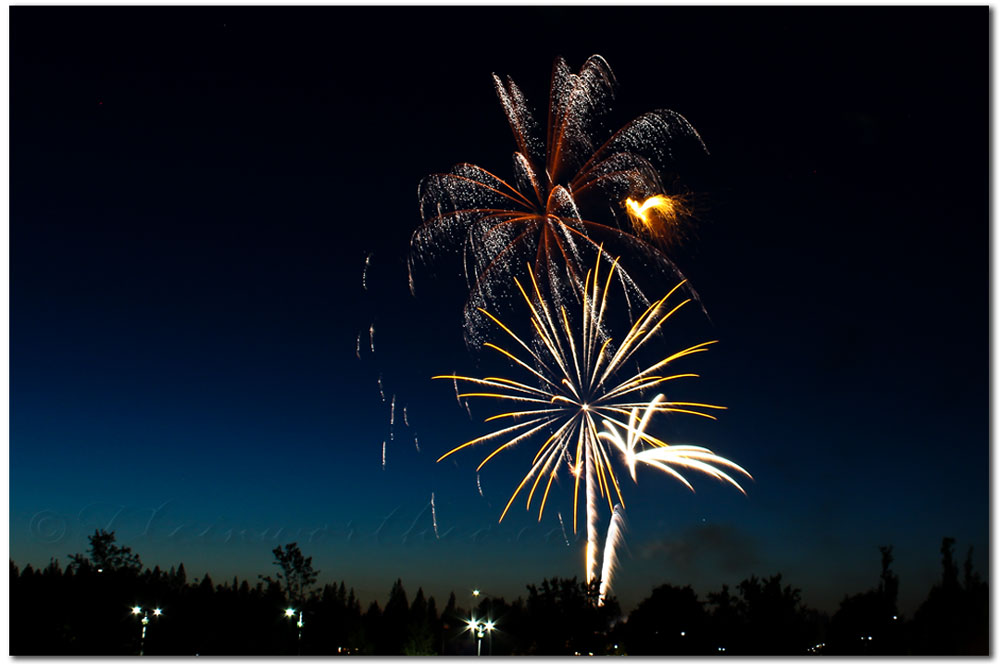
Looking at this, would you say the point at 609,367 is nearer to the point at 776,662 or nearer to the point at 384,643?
the point at 776,662

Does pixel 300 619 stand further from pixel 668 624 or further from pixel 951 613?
pixel 951 613

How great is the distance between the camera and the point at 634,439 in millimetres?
23672

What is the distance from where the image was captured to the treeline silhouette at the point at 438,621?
59500mm

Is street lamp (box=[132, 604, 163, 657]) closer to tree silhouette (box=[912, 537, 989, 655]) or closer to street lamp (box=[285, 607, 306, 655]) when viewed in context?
street lamp (box=[285, 607, 306, 655])

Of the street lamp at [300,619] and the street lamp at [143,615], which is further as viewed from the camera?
the street lamp at [300,619]

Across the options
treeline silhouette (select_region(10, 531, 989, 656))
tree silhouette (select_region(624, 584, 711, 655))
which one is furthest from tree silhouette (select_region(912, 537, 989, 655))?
tree silhouette (select_region(624, 584, 711, 655))

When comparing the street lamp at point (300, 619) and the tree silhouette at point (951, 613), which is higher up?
the tree silhouette at point (951, 613)

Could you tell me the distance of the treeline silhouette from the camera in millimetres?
59500

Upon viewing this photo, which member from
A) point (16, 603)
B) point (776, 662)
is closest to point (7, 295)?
point (776, 662)

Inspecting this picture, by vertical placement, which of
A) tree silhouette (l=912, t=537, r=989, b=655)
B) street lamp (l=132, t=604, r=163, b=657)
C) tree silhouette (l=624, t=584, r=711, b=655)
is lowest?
tree silhouette (l=624, t=584, r=711, b=655)

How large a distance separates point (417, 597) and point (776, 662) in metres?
99.7

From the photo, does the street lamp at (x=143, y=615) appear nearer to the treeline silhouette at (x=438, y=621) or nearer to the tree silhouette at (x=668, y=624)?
the treeline silhouette at (x=438, y=621)

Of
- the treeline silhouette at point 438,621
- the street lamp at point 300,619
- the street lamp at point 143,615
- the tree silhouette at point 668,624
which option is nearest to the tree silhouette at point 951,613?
the treeline silhouette at point 438,621

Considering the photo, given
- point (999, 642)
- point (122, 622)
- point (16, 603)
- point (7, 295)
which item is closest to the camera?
point (7, 295)
